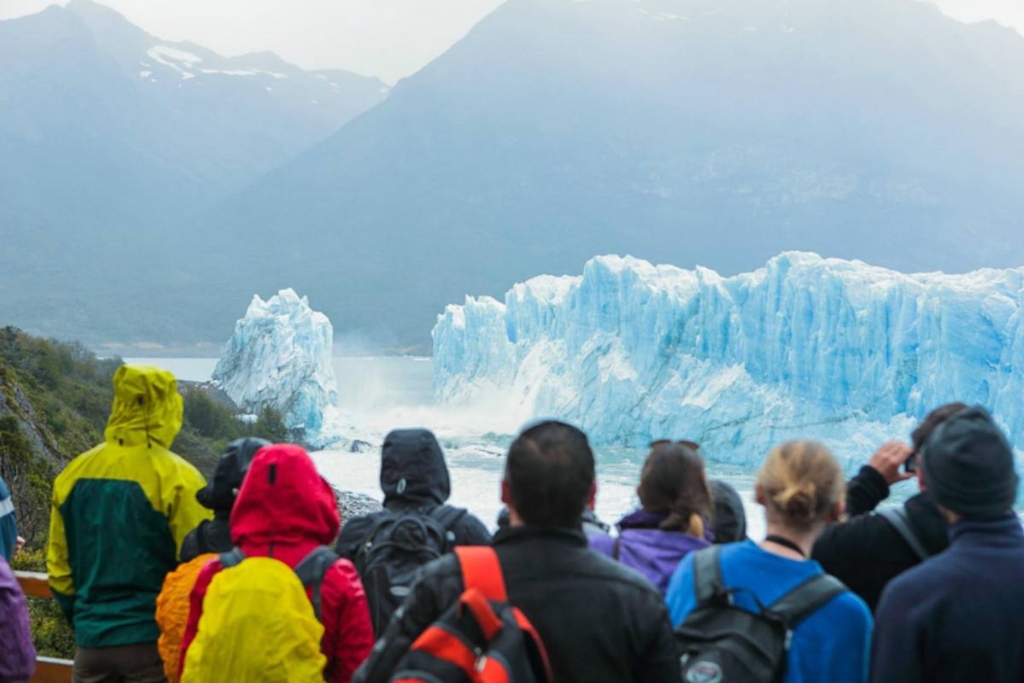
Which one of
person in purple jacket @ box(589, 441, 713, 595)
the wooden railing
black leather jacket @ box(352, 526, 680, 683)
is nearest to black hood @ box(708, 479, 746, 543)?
person in purple jacket @ box(589, 441, 713, 595)

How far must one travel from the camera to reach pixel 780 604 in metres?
1.85

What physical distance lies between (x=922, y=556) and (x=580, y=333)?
88.1 ft

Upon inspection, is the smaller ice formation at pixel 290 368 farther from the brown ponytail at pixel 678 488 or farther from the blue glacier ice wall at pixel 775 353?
the brown ponytail at pixel 678 488

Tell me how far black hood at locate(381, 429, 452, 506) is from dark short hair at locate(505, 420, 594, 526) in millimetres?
899

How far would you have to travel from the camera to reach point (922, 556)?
220cm

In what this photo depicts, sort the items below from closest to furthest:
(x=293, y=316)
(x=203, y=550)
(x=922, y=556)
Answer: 1. (x=922, y=556)
2. (x=203, y=550)
3. (x=293, y=316)

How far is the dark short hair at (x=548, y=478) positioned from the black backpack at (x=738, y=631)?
0.32 meters

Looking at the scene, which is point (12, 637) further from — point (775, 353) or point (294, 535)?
point (775, 353)

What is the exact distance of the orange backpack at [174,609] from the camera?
2.56 metres

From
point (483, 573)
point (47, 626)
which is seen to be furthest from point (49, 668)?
point (47, 626)

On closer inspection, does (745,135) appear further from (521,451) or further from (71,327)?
(521,451)

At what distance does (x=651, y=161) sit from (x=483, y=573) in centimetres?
13614

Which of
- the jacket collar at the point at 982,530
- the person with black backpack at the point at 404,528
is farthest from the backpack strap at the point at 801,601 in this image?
the person with black backpack at the point at 404,528

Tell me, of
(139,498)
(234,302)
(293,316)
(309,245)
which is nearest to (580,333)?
(293,316)
